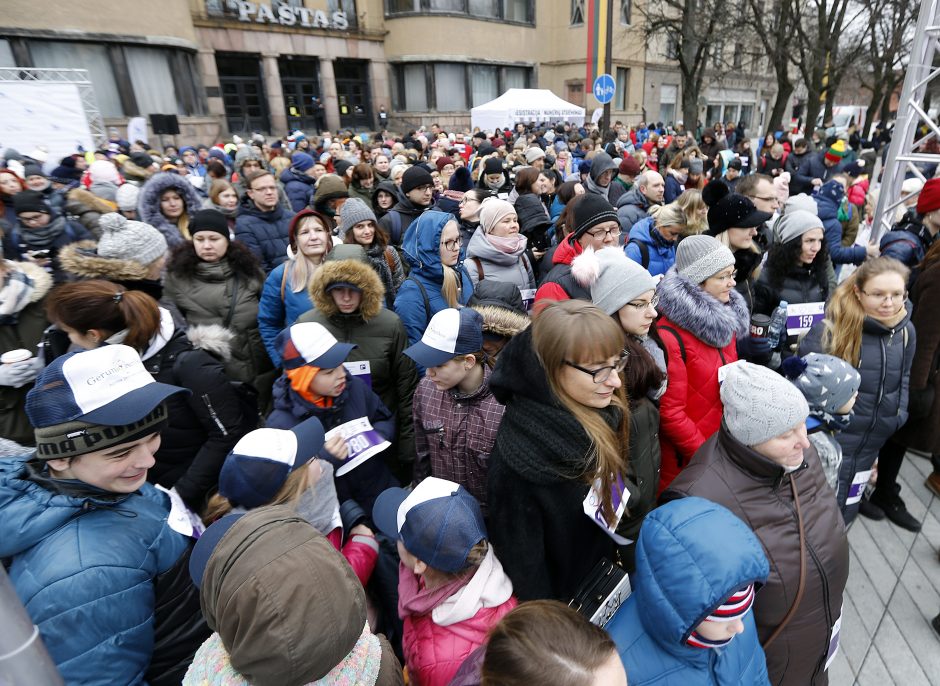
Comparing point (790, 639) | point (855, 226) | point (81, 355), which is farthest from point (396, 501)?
point (855, 226)

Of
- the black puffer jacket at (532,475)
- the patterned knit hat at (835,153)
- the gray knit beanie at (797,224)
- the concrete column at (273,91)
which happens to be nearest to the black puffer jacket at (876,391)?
the gray knit beanie at (797,224)

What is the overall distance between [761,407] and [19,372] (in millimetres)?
3311

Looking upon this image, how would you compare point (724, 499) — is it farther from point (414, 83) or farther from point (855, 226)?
point (414, 83)

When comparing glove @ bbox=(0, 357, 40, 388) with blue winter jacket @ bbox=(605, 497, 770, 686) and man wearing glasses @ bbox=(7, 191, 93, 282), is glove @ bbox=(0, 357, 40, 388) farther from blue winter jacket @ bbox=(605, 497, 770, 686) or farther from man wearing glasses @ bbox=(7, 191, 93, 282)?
man wearing glasses @ bbox=(7, 191, 93, 282)

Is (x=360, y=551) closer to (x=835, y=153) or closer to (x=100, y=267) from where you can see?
(x=100, y=267)

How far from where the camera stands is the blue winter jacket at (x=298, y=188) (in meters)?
7.35

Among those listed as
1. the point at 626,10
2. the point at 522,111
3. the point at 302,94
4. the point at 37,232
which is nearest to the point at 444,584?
the point at 37,232

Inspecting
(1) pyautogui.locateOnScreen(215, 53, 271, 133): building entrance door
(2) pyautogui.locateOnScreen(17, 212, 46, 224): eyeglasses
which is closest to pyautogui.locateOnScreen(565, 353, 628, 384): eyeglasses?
(2) pyautogui.locateOnScreen(17, 212, 46, 224): eyeglasses

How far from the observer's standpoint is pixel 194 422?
237 cm

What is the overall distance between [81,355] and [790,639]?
2.56 m

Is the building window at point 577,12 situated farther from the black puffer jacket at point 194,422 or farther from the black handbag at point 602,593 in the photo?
the black handbag at point 602,593

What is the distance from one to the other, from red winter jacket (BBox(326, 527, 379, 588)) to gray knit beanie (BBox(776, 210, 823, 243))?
3.53 metres

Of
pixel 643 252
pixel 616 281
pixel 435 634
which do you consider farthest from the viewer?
pixel 643 252

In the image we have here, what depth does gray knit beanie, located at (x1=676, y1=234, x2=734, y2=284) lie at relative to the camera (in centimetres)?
276
